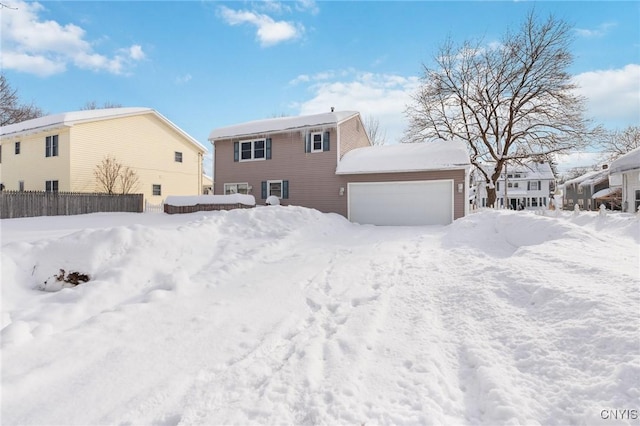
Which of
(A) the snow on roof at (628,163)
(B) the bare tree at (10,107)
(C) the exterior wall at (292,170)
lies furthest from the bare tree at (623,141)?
(B) the bare tree at (10,107)

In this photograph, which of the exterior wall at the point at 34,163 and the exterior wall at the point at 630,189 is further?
the exterior wall at the point at 34,163

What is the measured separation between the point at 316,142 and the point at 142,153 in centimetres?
1201

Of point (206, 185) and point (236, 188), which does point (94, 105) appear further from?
point (236, 188)

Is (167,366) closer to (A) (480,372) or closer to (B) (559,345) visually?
(A) (480,372)

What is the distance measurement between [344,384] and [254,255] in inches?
174

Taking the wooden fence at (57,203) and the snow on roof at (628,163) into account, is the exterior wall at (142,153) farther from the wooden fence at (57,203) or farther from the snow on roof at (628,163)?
the snow on roof at (628,163)

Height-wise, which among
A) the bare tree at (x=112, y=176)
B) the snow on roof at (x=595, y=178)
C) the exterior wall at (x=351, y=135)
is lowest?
the bare tree at (x=112, y=176)

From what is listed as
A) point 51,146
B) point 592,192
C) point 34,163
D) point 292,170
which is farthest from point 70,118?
point 592,192

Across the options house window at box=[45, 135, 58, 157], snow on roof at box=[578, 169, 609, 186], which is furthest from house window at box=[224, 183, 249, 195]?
snow on roof at box=[578, 169, 609, 186]

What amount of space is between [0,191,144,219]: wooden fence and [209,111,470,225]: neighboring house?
4842mm

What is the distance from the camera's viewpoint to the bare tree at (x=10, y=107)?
24656mm

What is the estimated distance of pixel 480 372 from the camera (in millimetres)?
2475

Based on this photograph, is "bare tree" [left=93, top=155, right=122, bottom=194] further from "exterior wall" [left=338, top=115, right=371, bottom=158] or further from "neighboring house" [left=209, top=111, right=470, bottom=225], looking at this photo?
"exterior wall" [left=338, top=115, right=371, bottom=158]

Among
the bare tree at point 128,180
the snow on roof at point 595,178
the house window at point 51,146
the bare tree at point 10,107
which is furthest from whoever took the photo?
the snow on roof at point 595,178
